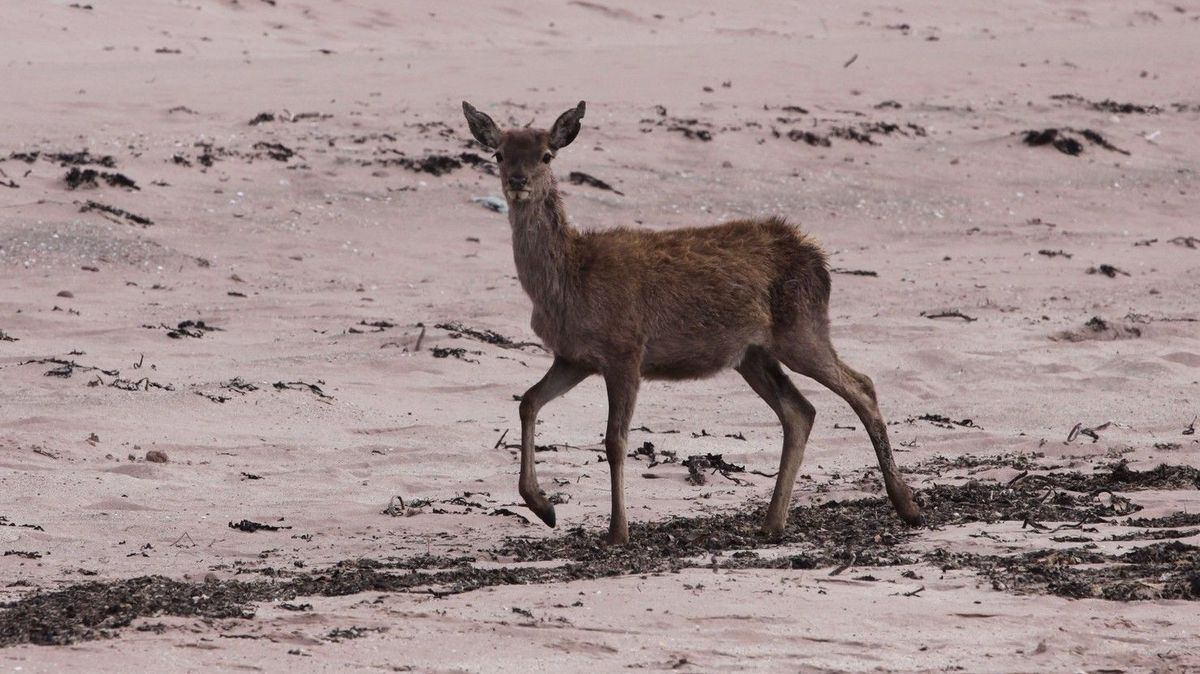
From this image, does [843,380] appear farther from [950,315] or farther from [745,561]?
[950,315]

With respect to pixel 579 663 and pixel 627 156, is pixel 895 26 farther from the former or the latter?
pixel 579 663

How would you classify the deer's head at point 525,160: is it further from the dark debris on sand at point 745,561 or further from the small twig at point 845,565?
the small twig at point 845,565

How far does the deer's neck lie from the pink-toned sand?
1.18m

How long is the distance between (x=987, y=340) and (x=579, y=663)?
28.9ft

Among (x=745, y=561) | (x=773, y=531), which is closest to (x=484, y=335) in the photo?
(x=773, y=531)

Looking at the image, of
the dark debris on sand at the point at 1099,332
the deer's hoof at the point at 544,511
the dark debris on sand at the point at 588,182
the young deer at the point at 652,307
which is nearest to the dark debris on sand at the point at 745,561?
the deer's hoof at the point at 544,511

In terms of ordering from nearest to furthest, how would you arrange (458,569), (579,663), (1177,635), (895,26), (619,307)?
(579,663), (1177,635), (458,569), (619,307), (895,26)

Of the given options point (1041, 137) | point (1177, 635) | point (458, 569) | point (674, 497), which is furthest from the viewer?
point (1041, 137)

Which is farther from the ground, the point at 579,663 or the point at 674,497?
the point at 579,663

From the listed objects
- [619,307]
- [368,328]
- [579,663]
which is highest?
[619,307]

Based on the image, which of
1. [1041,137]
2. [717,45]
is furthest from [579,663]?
[717,45]

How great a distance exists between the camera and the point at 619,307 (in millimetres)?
8648

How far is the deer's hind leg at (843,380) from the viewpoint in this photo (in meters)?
8.89

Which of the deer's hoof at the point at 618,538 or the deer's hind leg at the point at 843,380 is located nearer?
the deer's hoof at the point at 618,538
